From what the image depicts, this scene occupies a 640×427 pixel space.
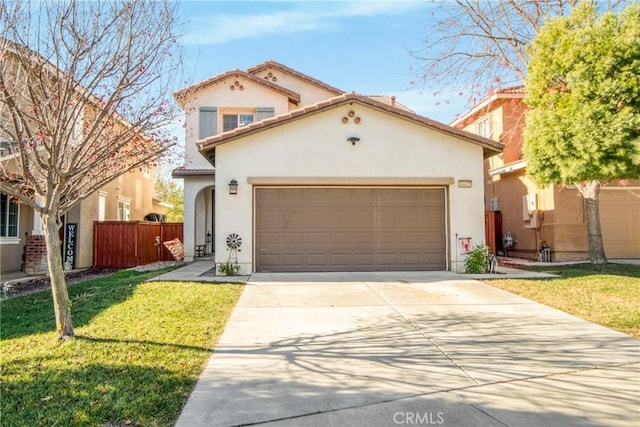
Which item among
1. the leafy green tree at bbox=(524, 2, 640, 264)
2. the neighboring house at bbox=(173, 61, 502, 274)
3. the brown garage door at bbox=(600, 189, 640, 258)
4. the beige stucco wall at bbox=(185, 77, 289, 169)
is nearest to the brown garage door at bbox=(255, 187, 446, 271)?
the neighboring house at bbox=(173, 61, 502, 274)

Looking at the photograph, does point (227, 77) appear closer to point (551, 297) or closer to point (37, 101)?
point (37, 101)

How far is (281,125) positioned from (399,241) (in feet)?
14.6

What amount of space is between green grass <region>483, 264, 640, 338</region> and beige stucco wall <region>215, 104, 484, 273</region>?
2.32 meters

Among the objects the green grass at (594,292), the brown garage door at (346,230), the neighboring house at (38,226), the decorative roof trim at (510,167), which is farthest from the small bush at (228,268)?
the decorative roof trim at (510,167)

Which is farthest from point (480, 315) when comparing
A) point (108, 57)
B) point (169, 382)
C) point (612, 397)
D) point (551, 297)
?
point (108, 57)

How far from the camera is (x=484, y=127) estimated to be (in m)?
19.3

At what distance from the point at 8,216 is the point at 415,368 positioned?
1319 cm

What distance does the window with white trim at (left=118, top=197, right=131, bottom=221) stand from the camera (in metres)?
18.0

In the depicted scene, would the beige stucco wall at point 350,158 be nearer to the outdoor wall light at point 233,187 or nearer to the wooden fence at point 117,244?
the outdoor wall light at point 233,187

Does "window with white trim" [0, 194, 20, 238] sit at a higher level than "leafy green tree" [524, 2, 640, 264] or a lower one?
lower

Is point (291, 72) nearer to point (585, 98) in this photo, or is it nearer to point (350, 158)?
point (350, 158)

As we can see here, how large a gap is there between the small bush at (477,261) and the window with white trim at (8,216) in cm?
1317

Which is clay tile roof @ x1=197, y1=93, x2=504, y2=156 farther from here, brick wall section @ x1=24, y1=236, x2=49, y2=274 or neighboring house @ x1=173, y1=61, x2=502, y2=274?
brick wall section @ x1=24, y1=236, x2=49, y2=274

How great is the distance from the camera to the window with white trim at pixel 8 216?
40.6ft
